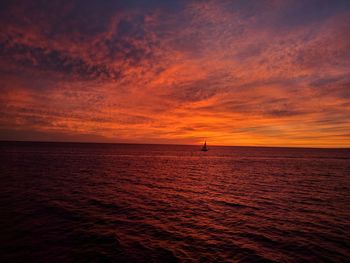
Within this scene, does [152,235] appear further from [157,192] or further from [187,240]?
[157,192]

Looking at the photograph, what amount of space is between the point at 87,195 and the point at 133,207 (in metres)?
7.49

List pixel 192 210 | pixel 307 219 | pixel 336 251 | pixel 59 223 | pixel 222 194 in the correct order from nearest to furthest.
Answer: pixel 336 251, pixel 59 223, pixel 307 219, pixel 192 210, pixel 222 194

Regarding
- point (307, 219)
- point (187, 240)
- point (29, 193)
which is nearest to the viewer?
point (187, 240)

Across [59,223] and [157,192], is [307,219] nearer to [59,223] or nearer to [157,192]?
[157,192]

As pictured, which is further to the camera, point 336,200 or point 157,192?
point 157,192

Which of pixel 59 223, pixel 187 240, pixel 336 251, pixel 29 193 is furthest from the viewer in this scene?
pixel 29 193

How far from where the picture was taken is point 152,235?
15.3 m

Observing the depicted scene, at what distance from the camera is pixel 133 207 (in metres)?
22.0

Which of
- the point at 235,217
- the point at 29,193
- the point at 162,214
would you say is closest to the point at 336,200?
the point at 235,217

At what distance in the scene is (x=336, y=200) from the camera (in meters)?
26.8

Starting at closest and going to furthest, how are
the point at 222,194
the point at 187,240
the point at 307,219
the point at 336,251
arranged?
the point at 336,251
the point at 187,240
the point at 307,219
the point at 222,194

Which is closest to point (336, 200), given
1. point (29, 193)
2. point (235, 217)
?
point (235, 217)

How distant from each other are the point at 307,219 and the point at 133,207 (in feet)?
52.1

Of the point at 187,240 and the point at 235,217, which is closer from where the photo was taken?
the point at 187,240
